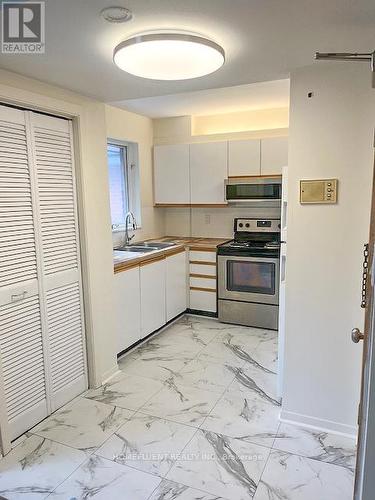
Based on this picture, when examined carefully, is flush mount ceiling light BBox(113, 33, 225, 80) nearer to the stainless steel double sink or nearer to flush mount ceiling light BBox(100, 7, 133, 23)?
flush mount ceiling light BBox(100, 7, 133, 23)

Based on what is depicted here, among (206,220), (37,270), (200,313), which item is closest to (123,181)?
(206,220)

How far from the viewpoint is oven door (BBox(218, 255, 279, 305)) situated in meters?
3.73

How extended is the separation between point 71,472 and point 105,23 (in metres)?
2.16

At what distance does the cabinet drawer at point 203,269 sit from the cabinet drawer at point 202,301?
230 mm

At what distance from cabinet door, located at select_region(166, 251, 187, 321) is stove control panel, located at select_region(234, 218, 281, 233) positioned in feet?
2.53

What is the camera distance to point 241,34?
154 cm

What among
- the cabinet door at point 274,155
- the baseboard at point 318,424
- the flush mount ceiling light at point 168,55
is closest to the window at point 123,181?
the cabinet door at point 274,155

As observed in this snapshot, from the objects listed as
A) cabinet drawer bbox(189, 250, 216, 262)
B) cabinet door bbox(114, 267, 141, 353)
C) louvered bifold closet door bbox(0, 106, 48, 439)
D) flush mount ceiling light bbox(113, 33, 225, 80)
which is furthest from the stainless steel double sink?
flush mount ceiling light bbox(113, 33, 225, 80)

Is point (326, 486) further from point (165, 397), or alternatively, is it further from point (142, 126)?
point (142, 126)

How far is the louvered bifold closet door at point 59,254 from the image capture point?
7.43 ft

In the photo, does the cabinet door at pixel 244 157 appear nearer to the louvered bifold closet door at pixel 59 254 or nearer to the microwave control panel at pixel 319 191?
the microwave control panel at pixel 319 191

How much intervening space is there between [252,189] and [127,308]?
1.88 metres

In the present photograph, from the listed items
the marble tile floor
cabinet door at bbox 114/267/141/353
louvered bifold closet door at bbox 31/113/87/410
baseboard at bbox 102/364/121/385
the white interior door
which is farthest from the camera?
cabinet door at bbox 114/267/141/353

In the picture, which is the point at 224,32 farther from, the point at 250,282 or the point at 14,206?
the point at 250,282
